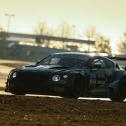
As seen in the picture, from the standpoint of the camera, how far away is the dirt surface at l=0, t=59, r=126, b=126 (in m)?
9.62

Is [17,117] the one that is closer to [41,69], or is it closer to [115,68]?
[41,69]

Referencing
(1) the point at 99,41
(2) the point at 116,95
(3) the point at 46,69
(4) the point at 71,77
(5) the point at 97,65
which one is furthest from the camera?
(1) the point at 99,41

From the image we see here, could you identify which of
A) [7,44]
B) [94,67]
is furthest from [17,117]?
[7,44]

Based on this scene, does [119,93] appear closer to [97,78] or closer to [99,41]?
[97,78]

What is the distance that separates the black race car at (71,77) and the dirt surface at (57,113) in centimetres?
222

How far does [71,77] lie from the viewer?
1609cm

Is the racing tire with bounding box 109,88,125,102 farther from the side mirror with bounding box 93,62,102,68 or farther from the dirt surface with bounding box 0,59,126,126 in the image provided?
the dirt surface with bounding box 0,59,126,126

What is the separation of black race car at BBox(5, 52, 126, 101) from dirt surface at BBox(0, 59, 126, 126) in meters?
Result: 2.22

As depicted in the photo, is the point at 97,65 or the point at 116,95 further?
the point at 116,95

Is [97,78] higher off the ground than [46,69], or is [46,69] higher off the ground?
[46,69]

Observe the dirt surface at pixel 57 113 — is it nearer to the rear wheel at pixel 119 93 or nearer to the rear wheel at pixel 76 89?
the rear wheel at pixel 76 89

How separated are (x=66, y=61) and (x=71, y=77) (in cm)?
127

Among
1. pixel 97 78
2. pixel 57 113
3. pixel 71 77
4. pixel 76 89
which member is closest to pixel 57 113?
pixel 57 113

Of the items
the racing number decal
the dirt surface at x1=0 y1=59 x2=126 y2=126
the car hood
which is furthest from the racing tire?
the dirt surface at x1=0 y1=59 x2=126 y2=126
